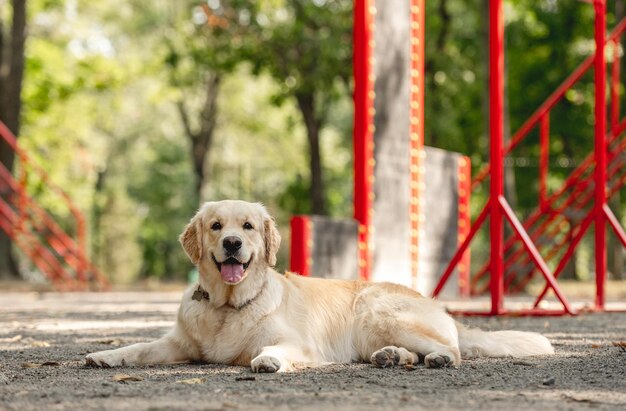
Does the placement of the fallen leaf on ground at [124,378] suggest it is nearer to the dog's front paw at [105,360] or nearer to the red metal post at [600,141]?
the dog's front paw at [105,360]

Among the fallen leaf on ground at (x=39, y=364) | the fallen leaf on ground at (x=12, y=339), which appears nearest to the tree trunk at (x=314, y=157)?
the fallen leaf on ground at (x=12, y=339)

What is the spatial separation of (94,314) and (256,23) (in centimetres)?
1651

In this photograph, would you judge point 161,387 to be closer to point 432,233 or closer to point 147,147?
point 432,233

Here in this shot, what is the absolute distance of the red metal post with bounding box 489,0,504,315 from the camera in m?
10.5

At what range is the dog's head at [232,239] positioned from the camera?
6.03 m

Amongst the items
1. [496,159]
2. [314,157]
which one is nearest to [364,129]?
[496,159]

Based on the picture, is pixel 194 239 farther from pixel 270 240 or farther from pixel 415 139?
pixel 415 139

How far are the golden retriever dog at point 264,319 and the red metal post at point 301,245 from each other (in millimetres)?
5587

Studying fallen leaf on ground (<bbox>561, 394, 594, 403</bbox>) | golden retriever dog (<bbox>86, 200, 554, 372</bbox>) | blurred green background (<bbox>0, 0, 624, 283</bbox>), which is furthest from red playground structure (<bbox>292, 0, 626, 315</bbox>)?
blurred green background (<bbox>0, 0, 624, 283</bbox>)

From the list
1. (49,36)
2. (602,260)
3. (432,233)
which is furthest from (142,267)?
(602,260)

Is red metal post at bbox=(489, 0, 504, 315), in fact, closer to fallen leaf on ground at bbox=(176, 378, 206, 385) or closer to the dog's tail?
the dog's tail

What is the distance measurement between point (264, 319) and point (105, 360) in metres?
0.96

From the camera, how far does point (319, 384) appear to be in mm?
5219

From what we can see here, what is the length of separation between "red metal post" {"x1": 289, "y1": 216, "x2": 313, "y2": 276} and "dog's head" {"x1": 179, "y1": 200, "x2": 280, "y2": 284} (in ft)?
19.0
